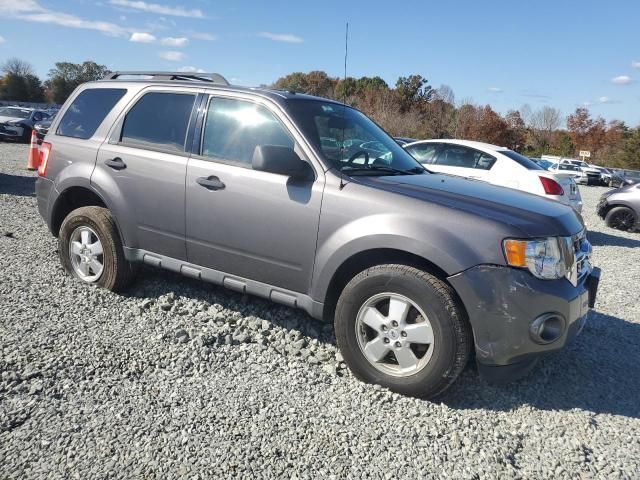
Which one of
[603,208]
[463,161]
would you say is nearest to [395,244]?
[463,161]

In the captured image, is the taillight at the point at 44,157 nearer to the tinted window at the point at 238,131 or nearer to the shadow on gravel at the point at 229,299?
the shadow on gravel at the point at 229,299

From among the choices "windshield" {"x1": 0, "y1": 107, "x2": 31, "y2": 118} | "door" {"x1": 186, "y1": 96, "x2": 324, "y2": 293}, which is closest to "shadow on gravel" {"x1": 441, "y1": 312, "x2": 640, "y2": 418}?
"door" {"x1": 186, "y1": 96, "x2": 324, "y2": 293}

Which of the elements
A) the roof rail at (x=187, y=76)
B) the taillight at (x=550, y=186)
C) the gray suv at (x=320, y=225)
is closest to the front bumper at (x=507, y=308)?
the gray suv at (x=320, y=225)

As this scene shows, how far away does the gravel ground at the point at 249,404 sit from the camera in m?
2.63

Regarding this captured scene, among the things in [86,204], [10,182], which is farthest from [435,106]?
[86,204]

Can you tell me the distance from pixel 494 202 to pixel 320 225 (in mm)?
1148

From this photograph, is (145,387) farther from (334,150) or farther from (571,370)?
(571,370)

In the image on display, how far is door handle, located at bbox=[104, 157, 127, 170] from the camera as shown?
4359 mm

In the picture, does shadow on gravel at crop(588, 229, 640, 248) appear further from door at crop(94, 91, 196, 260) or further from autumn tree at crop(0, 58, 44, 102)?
autumn tree at crop(0, 58, 44, 102)

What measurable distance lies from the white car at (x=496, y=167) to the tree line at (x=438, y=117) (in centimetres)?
2882

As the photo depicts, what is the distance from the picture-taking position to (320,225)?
3.49 m

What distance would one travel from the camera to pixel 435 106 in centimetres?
5131

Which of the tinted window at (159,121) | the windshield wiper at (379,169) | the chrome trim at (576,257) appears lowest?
the chrome trim at (576,257)

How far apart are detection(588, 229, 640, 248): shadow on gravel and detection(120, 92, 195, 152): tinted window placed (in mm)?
8248
